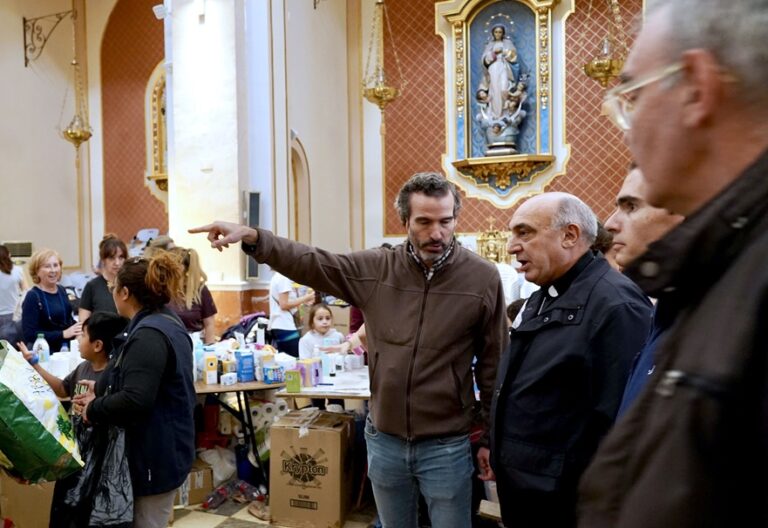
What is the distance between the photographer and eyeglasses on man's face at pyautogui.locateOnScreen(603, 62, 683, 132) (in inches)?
24.8

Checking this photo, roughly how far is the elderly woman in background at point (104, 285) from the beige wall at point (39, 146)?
5.56 m

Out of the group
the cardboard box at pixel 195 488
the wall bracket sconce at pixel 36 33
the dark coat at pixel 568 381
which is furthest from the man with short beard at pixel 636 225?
the wall bracket sconce at pixel 36 33

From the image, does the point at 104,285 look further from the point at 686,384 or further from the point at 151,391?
the point at 686,384

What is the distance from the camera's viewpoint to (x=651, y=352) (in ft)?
4.33

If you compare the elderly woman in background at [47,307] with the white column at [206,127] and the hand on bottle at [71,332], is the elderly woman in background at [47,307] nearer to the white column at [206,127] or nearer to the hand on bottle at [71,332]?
the hand on bottle at [71,332]

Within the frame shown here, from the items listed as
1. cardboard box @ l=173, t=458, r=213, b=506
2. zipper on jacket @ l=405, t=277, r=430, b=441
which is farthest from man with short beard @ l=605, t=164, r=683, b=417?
cardboard box @ l=173, t=458, r=213, b=506

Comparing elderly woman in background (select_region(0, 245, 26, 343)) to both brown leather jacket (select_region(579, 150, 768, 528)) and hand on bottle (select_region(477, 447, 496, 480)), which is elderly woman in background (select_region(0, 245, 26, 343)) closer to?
hand on bottle (select_region(477, 447, 496, 480))

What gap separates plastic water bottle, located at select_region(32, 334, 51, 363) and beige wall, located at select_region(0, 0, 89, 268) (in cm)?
543

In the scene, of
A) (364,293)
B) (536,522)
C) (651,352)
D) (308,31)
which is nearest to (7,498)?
(364,293)

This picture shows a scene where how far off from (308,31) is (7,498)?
750cm

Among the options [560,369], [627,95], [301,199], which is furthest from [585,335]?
[301,199]

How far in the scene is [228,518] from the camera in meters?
3.81

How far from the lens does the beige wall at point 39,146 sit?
914 cm

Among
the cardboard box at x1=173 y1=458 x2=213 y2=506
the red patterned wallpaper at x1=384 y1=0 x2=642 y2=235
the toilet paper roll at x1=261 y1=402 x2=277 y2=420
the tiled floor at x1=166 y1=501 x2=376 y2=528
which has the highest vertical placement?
the red patterned wallpaper at x1=384 y1=0 x2=642 y2=235
